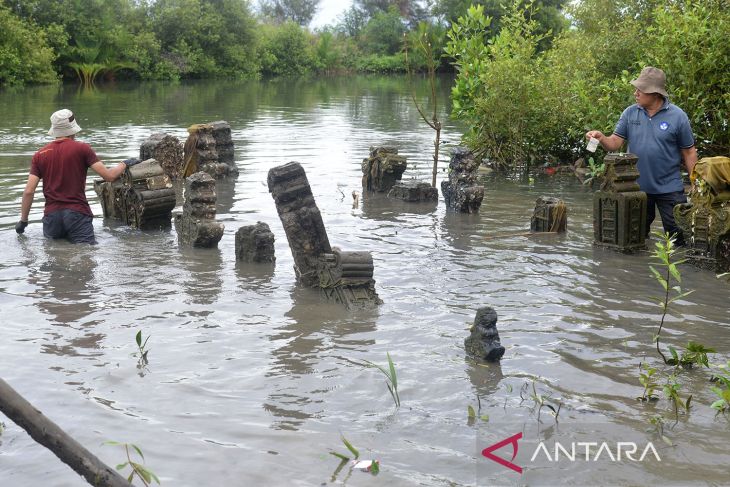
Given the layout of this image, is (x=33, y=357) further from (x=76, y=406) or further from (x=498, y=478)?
(x=498, y=478)

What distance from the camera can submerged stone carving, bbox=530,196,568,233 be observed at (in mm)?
11055

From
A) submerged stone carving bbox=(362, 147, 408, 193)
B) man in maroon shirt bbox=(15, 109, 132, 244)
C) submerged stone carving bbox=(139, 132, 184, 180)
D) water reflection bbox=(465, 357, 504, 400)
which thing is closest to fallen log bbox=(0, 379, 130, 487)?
water reflection bbox=(465, 357, 504, 400)

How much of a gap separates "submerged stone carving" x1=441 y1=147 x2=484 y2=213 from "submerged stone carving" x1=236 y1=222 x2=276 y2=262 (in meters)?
3.80

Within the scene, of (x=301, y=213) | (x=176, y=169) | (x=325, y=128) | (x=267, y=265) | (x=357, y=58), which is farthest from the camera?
(x=357, y=58)

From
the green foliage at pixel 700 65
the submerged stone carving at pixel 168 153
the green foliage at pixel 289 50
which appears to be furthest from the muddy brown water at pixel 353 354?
the green foliage at pixel 289 50

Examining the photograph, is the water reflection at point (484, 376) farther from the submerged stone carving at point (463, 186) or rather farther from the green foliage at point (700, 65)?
the green foliage at point (700, 65)

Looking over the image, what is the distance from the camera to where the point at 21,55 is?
152 feet

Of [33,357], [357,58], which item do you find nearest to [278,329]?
[33,357]

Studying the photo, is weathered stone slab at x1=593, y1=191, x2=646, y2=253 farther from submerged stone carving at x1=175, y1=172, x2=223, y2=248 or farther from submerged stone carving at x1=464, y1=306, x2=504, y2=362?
submerged stone carving at x1=175, y1=172, x2=223, y2=248

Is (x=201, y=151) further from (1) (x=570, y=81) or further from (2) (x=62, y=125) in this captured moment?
(1) (x=570, y=81)

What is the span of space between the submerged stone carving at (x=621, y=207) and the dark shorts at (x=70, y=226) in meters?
6.02

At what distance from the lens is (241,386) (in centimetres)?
616

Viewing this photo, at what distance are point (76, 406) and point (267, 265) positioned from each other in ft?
13.2

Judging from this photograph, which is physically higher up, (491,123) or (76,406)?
(491,123)
